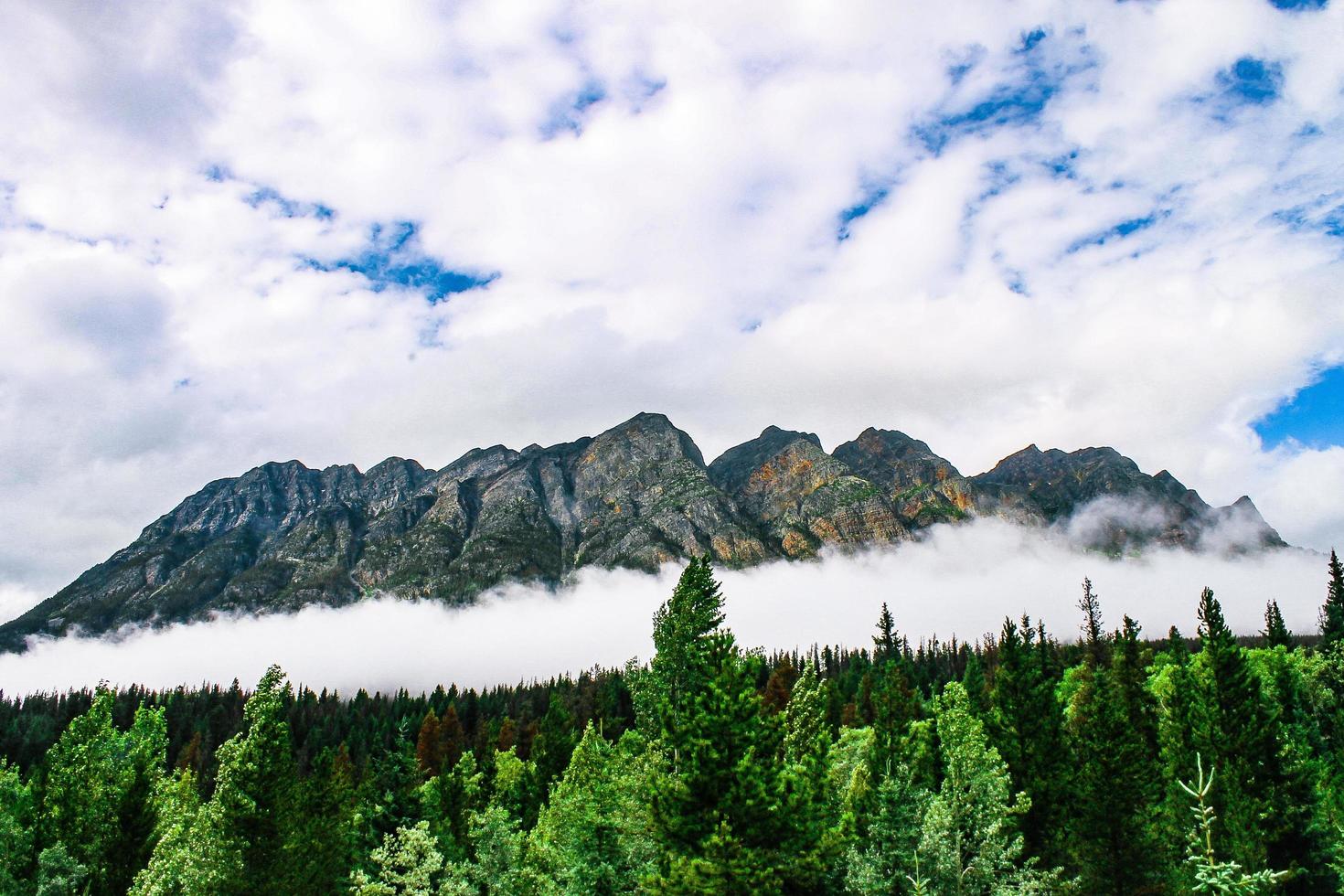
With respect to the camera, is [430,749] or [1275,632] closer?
[1275,632]

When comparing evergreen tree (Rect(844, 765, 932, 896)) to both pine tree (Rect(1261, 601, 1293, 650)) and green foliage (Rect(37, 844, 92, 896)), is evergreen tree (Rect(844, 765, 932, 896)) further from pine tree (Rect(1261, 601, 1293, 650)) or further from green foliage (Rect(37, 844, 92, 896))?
pine tree (Rect(1261, 601, 1293, 650))

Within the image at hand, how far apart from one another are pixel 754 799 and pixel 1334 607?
75.2m

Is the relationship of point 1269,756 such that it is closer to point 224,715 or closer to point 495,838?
point 495,838

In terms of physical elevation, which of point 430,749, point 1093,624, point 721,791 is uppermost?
point 1093,624

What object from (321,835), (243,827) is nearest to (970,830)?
(243,827)

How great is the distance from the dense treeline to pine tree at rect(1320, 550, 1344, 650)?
6.27 metres

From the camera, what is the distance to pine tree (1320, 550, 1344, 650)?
69562mm

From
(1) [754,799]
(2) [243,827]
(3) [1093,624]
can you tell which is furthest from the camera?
(3) [1093,624]

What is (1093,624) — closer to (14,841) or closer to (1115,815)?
(1115,815)

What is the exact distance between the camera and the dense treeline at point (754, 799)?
2838 cm

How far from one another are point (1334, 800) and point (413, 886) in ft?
185

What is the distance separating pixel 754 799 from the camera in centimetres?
2716

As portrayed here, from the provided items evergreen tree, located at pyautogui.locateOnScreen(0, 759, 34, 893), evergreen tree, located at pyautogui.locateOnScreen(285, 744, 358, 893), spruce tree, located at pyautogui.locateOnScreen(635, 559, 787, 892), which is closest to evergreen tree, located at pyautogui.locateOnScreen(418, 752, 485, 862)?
evergreen tree, located at pyautogui.locateOnScreen(285, 744, 358, 893)

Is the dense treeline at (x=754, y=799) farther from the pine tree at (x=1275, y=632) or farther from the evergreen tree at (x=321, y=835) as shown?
the pine tree at (x=1275, y=632)
